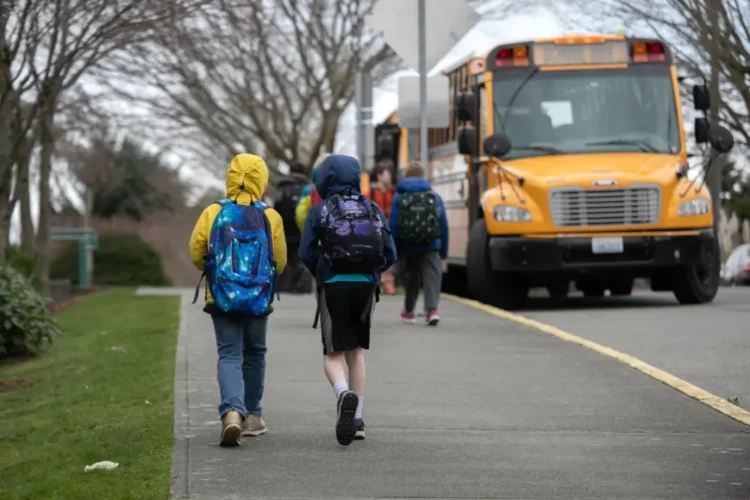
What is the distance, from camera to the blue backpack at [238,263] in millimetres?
8422

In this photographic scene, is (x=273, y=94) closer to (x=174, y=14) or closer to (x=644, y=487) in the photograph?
(x=174, y=14)

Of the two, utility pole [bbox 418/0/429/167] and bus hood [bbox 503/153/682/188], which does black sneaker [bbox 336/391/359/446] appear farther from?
bus hood [bbox 503/153/682/188]

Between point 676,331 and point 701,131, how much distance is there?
14.1 feet

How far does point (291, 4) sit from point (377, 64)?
119 inches

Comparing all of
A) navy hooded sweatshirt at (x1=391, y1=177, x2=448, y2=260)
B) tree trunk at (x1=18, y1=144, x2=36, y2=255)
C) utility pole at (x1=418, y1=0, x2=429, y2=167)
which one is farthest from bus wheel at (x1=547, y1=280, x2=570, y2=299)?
tree trunk at (x1=18, y1=144, x2=36, y2=255)

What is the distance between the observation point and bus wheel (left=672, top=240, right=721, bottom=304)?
18016mm

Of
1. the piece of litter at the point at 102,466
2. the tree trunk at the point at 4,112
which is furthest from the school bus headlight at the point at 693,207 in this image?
the piece of litter at the point at 102,466

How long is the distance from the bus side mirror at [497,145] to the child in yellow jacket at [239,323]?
8.86 meters

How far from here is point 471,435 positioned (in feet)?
28.6

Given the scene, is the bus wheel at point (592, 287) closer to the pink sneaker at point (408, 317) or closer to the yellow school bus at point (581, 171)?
the yellow school bus at point (581, 171)

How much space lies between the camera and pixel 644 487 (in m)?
7.27

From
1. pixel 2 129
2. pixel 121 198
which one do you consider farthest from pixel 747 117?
pixel 121 198

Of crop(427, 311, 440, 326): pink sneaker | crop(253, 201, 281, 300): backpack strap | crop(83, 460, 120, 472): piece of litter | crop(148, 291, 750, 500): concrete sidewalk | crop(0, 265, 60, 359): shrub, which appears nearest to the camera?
crop(148, 291, 750, 500): concrete sidewalk

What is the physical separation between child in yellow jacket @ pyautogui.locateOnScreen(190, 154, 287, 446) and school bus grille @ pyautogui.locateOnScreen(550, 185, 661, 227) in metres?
8.87
